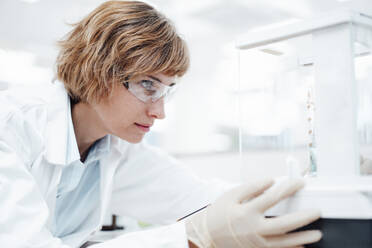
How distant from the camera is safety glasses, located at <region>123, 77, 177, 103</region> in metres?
1.18

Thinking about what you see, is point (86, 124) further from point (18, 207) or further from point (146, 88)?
point (18, 207)

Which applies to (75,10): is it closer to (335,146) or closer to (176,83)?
(176,83)

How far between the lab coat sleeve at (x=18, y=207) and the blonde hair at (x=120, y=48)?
0.33 meters

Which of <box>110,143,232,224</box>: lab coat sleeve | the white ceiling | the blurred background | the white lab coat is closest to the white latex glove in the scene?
the white lab coat

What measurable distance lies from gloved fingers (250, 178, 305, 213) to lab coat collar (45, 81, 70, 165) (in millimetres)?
652

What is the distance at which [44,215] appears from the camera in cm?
90

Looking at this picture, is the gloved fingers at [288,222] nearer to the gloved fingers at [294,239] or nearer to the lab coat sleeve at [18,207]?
the gloved fingers at [294,239]

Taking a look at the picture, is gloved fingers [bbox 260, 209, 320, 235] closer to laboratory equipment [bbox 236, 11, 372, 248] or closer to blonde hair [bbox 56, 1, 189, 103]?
laboratory equipment [bbox 236, 11, 372, 248]

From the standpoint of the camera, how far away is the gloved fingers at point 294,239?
0.71 metres

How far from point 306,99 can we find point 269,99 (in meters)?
0.12

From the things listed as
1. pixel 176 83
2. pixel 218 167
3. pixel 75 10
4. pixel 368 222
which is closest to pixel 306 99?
pixel 368 222

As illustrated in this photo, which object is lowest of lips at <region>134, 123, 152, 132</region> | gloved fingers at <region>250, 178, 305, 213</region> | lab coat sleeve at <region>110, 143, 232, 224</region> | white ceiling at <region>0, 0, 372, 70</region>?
lab coat sleeve at <region>110, 143, 232, 224</region>

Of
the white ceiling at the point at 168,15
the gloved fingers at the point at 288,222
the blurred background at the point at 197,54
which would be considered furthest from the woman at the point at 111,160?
the white ceiling at the point at 168,15

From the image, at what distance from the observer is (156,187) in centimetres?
152
